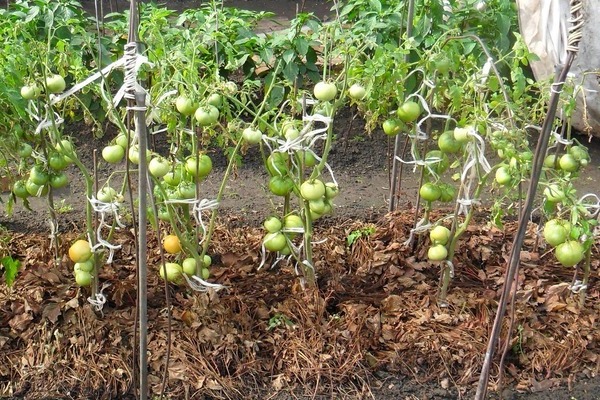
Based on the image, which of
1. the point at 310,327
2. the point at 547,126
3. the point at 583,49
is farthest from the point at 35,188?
the point at 583,49

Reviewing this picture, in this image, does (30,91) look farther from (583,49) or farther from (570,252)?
(583,49)

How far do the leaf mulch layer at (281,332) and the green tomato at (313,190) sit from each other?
12.8 inches

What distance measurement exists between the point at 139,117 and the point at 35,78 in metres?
0.68

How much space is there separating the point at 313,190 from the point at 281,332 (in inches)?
21.7

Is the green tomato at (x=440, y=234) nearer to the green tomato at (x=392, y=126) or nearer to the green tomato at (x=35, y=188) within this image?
the green tomato at (x=392, y=126)

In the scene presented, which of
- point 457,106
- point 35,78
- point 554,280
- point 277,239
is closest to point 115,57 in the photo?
point 35,78

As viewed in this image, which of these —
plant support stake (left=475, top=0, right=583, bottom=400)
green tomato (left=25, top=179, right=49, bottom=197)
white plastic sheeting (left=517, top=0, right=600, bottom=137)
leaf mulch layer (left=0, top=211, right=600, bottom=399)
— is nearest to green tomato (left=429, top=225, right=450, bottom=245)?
leaf mulch layer (left=0, top=211, right=600, bottom=399)

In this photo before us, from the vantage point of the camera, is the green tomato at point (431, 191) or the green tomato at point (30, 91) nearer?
the green tomato at point (30, 91)

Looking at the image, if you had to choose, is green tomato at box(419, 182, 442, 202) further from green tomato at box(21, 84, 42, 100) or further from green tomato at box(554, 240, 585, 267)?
green tomato at box(21, 84, 42, 100)

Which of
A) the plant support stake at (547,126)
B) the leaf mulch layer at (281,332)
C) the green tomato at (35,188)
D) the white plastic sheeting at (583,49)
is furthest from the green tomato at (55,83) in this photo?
the white plastic sheeting at (583,49)

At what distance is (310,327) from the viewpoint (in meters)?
2.42

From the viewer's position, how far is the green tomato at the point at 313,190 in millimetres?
2209

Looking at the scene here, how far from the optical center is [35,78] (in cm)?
215

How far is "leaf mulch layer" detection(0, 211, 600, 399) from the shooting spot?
88.7 inches
